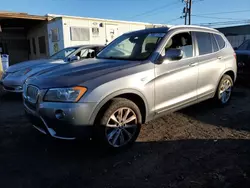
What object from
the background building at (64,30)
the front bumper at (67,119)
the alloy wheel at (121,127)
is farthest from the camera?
the background building at (64,30)

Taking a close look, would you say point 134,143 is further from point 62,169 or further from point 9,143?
point 9,143

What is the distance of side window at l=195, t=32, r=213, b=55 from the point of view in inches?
162

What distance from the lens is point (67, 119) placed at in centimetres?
257

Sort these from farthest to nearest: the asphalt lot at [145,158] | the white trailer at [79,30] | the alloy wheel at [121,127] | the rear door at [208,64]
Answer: the white trailer at [79,30]
the rear door at [208,64]
the alloy wheel at [121,127]
the asphalt lot at [145,158]

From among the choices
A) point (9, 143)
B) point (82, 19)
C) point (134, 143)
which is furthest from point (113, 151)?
point (82, 19)

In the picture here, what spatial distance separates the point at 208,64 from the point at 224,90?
42.2 inches

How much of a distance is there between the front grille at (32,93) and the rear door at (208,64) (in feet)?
9.08

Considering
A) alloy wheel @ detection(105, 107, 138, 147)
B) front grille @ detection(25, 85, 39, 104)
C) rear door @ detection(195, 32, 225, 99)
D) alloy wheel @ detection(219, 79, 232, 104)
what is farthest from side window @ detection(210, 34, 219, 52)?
front grille @ detection(25, 85, 39, 104)

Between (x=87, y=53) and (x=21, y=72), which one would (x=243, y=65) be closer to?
(x=87, y=53)

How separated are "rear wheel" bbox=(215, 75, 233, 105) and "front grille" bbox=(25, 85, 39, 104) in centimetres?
360

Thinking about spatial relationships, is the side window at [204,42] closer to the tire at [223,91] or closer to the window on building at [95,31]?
the tire at [223,91]

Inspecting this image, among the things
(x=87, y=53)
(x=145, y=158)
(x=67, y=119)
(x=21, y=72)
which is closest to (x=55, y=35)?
(x=87, y=53)

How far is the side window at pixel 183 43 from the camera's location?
3.70 meters

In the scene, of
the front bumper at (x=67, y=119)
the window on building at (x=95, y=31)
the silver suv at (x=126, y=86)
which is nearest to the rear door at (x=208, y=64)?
the silver suv at (x=126, y=86)
